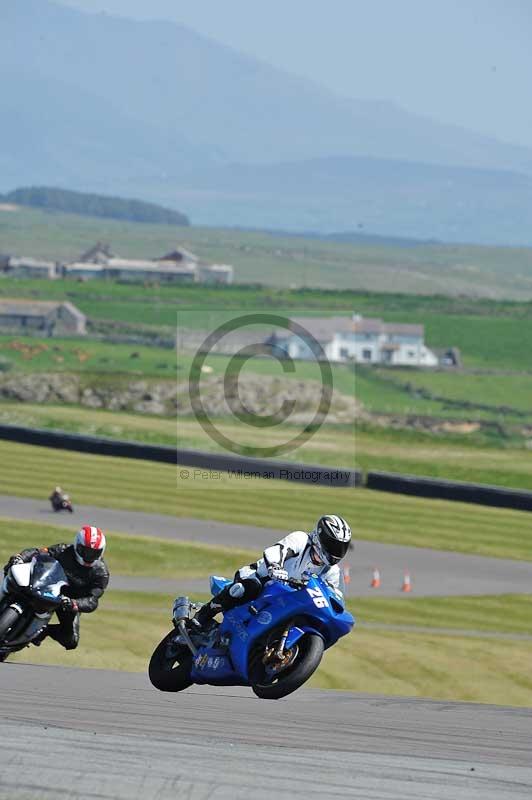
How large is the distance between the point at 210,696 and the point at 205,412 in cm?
7679

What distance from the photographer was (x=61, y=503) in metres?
45.6

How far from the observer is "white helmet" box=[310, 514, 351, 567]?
13.4 meters

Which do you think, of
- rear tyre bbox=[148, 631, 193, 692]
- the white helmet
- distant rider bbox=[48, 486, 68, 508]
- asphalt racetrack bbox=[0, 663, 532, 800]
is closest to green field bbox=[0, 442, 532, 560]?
distant rider bbox=[48, 486, 68, 508]

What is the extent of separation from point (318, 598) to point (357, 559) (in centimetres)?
2858

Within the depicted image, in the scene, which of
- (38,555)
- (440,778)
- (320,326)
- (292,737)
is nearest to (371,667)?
(38,555)

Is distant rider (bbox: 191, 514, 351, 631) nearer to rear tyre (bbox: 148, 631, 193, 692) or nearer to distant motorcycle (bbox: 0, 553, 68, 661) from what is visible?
rear tyre (bbox: 148, 631, 193, 692)

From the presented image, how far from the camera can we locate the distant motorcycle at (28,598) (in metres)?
15.1

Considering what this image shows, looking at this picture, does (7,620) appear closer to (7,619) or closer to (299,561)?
(7,619)

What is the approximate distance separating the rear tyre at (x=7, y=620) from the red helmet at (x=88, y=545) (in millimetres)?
896

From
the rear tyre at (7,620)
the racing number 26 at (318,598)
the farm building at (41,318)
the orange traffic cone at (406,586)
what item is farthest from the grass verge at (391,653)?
the farm building at (41,318)

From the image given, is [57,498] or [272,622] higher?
[272,622]

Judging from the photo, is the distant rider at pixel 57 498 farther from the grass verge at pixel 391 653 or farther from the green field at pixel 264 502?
the grass verge at pixel 391 653

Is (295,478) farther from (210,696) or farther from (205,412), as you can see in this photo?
(210,696)

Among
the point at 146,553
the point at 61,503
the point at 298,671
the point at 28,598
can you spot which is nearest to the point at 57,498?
the point at 61,503
